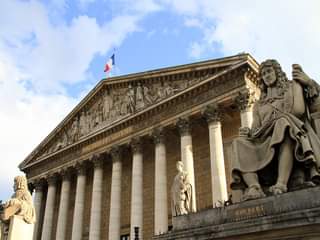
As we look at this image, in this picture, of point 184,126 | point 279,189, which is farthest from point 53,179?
point 279,189

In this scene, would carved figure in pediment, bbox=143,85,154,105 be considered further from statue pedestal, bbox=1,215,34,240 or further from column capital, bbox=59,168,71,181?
statue pedestal, bbox=1,215,34,240

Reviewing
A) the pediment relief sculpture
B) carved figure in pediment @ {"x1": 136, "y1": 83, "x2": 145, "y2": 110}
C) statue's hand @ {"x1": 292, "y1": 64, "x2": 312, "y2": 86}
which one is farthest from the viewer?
→ carved figure in pediment @ {"x1": 136, "y1": 83, "x2": 145, "y2": 110}

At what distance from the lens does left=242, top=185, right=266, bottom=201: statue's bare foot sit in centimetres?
436

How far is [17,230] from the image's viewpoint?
22.8 feet

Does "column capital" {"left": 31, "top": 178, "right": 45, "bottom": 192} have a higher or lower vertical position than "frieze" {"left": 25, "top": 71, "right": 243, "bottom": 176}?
lower

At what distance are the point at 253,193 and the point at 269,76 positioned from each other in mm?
1905

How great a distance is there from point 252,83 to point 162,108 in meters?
5.24

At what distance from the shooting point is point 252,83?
1780 centimetres

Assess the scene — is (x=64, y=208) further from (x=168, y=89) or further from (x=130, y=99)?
(x=168, y=89)

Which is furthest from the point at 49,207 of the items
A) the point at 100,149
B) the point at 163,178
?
the point at 163,178

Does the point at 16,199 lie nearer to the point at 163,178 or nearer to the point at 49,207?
the point at 163,178

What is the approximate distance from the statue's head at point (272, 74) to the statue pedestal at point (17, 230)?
16.7 feet

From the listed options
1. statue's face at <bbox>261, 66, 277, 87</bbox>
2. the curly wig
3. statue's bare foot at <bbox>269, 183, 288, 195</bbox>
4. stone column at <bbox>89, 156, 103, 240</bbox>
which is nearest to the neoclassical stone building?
A: stone column at <bbox>89, 156, 103, 240</bbox>

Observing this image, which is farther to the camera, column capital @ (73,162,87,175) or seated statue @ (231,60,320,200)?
column capital @ (73,162,87,175)
